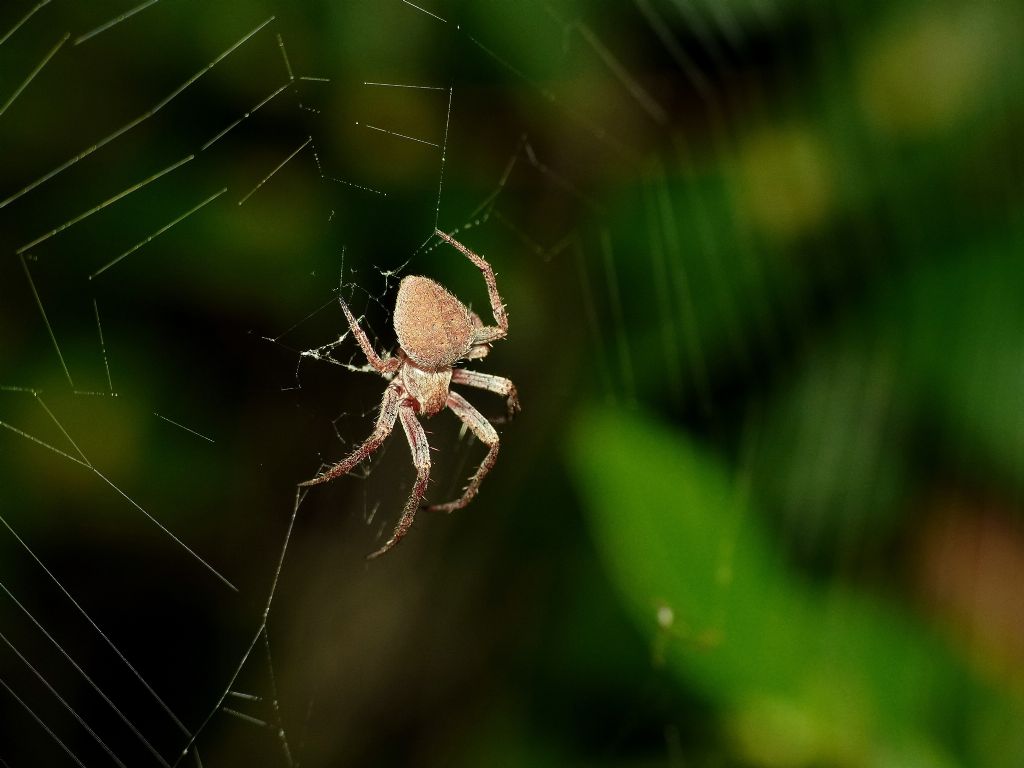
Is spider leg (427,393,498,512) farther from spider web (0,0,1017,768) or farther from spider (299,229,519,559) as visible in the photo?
spider web (0,0,1017,768)

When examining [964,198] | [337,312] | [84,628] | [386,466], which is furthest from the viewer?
[386,466]

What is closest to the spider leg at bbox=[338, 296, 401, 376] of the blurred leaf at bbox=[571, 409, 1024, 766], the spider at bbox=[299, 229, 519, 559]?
the spider at bbox=[299, 229, 519, 559]

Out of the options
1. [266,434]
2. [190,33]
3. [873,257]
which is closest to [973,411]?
[873,257]

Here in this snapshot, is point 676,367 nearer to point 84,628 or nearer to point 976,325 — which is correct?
point 976,325

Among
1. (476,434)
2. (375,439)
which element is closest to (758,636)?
(476,434)

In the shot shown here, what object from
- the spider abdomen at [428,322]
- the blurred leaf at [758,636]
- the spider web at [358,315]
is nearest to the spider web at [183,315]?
the spider web at [358,315]
